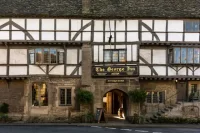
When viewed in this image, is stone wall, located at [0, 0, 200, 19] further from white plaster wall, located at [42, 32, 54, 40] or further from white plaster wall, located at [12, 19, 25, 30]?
white plaster wall, located at [42, 32, 54, 40]

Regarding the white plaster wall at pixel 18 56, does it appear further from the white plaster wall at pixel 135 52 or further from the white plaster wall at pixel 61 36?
the white plaster wall at pixel 135 52

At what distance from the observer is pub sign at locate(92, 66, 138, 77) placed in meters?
26.8

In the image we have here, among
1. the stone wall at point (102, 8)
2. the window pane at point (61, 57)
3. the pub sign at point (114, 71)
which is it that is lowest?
the pub sign at point (114, 71)

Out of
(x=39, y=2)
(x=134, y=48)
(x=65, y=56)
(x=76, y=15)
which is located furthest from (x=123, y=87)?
(x=39, y=2)

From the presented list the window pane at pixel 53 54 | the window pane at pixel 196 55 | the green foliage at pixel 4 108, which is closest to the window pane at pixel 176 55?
the window pane at pixel 196 55

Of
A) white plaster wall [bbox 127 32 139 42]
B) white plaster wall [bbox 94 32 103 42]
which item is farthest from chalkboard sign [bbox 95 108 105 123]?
white plaster wall [bbox 127 32 139 42]

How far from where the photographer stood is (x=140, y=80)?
91.6 ft

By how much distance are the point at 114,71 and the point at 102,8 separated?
629cm

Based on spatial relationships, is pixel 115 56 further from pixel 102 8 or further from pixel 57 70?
pixel 57 70

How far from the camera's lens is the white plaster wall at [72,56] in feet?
88.9

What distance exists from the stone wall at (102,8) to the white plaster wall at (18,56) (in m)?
3.29

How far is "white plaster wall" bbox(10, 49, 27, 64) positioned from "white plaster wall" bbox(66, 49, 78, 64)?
396 cm

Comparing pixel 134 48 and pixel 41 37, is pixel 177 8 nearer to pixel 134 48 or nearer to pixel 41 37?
pixel 134 48

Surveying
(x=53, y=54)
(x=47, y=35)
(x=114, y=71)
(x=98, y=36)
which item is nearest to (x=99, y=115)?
(x=114, y=71)
